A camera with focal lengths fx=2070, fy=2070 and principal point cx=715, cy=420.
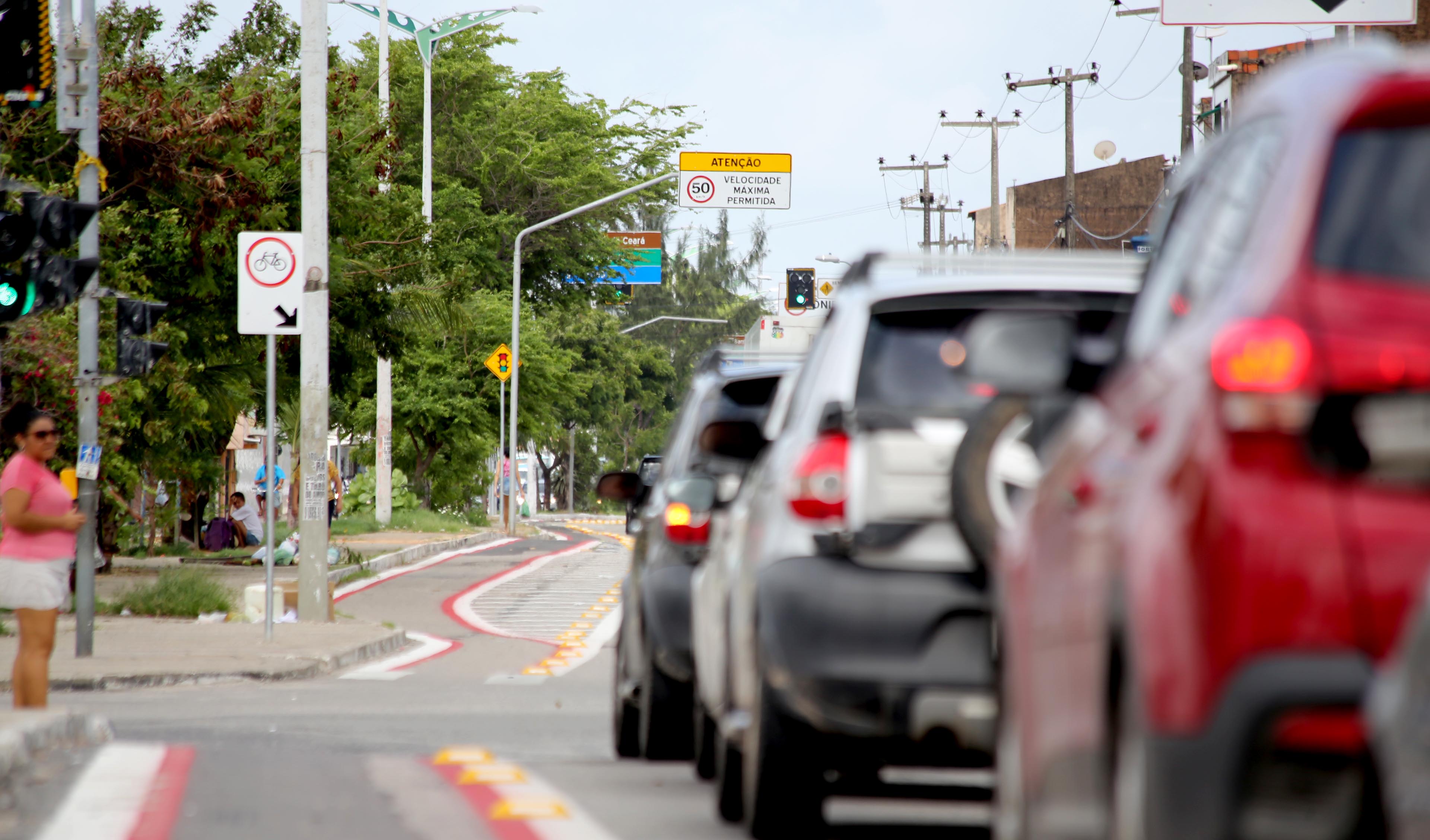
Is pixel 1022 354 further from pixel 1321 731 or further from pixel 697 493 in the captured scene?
pixel 697 493

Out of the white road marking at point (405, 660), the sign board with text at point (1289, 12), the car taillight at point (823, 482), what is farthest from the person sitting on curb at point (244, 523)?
the car taillight at point (823, 482)

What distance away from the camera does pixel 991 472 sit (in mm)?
5668

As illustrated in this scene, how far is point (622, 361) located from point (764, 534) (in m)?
81.5

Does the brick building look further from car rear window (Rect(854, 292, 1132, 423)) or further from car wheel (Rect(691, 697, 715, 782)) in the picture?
car rear window (Rect(854, 292, 1132, 423))

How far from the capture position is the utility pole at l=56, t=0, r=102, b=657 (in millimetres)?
15219

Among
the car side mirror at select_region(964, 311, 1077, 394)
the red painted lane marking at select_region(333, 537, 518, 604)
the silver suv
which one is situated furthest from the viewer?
the red painted lane marking at select_region(333, 537, 518, 604)

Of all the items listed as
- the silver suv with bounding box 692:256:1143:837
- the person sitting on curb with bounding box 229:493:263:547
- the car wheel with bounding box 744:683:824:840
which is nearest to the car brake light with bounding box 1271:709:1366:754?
the silver suv with bounding box 692:256:1143:837

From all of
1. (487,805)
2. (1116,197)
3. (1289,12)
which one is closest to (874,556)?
(487,805)

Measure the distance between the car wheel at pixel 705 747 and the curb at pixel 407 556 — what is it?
15862mm

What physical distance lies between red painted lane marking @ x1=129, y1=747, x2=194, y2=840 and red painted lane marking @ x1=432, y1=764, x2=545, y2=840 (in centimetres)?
106

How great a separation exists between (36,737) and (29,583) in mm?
1465

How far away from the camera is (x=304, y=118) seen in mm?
20078

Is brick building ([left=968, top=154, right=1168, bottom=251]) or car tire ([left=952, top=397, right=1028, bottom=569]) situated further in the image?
brick building ([left=968, top=154, right=1168, bottom=251])

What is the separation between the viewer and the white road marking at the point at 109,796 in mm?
7047
